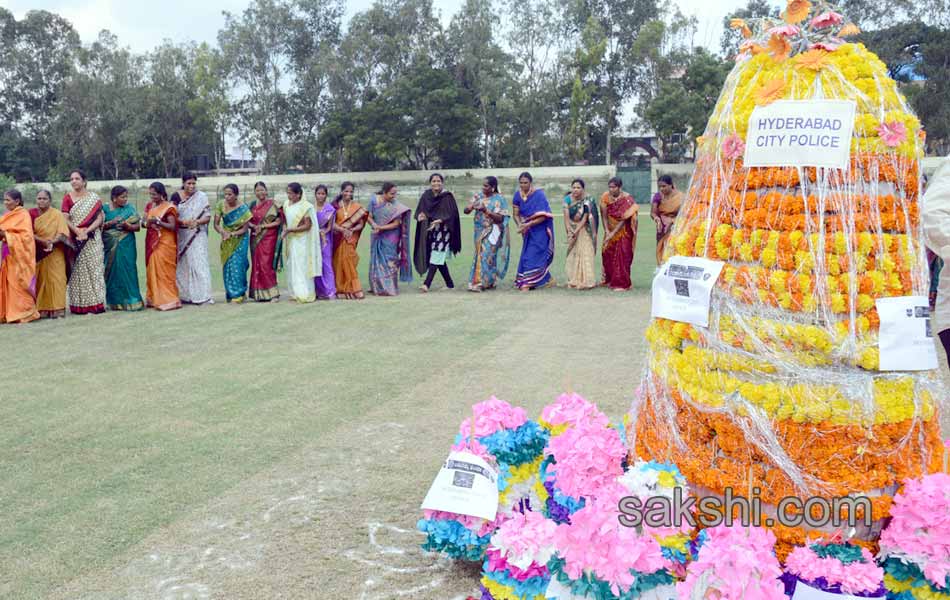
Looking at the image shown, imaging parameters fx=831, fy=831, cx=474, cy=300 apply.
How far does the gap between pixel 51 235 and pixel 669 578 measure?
374 inches

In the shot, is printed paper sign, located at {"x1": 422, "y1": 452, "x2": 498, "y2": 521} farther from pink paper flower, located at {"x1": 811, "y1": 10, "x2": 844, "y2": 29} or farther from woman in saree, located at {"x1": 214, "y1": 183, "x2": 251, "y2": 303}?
woman in saree, located at {"x1": 214, "y1": 183, "x2": 251, "y2": 303}

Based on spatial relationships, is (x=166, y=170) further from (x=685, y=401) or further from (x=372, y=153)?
(x=685, y=401)

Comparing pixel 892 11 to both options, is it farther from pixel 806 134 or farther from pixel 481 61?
pixel 806 134

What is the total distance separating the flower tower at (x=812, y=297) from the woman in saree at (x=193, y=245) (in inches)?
365

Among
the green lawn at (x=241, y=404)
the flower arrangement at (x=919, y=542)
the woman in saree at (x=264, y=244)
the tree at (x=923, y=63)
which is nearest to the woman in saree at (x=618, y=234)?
the green lawn at (x=241, y=404)

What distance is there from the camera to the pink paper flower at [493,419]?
158 inches

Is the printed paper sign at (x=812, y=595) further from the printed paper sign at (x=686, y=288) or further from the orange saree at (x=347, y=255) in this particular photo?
the orange saree at (x=347, y=255)

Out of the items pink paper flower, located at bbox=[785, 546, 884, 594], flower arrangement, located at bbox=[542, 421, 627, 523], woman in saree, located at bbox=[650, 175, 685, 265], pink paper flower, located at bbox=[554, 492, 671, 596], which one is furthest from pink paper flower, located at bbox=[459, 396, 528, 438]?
woman in saree, located at bbox=[650, 175, 685, 265]

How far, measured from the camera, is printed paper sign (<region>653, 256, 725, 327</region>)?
3.22m

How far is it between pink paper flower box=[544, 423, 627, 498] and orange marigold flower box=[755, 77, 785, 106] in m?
1.51

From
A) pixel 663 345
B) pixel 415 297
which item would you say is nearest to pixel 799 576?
pixel 663 345

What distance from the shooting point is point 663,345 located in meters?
3.45

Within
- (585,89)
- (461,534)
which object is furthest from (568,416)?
(585,89)

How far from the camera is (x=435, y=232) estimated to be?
12422 mm
